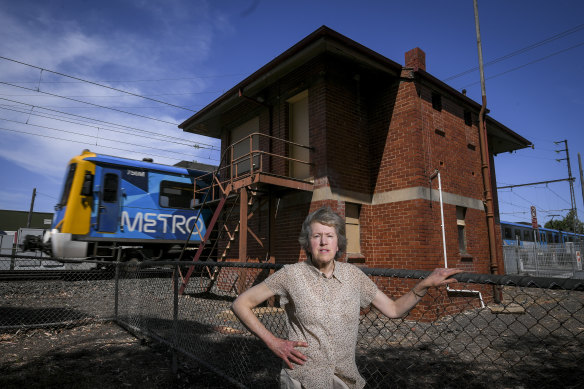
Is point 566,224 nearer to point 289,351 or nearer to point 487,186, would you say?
point 487,186

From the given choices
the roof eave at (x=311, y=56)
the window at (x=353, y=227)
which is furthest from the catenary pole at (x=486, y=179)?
the window at (x=353, y=227)

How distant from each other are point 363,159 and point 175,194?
7.09 metres

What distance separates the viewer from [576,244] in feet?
46.0

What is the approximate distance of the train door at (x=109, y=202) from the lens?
1103cm

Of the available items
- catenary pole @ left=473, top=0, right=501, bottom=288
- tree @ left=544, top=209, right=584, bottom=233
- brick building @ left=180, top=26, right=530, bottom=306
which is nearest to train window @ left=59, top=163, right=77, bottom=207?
brick building @ left=180, top=26, right=530, bottom=306

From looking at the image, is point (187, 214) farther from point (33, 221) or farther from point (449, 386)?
point (33, 221)

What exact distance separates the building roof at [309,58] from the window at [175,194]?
210 centimetres

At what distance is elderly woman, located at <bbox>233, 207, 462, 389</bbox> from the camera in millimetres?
1730

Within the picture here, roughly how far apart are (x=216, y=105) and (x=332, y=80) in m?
3.74

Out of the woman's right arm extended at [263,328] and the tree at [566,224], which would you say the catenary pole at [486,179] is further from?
the tree at [566,224]

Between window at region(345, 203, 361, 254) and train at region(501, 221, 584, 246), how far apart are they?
14.4 metres

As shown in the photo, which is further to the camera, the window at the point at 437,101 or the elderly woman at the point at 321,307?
the window at the point at 437,101

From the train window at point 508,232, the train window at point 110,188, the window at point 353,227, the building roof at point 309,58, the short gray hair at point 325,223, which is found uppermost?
the building roof at point 309,58

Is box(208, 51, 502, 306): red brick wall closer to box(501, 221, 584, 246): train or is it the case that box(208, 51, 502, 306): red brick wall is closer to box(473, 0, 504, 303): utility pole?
box(473, 0, 504, 303): utility pole
